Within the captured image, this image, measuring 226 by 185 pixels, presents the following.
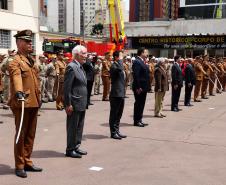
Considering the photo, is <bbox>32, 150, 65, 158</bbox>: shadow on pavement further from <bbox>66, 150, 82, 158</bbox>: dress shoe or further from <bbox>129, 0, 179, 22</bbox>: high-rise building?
<bbox>129, 0, 179, 22</bbox>: high-rise building

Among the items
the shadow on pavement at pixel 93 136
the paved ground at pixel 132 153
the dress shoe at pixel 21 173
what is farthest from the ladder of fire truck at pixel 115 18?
the dress shoe at pixel 21 173

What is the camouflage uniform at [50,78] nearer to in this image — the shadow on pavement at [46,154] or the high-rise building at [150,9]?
the shadow on pavement at [46,154]

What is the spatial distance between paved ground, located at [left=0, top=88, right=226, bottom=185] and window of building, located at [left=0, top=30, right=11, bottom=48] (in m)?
21.4

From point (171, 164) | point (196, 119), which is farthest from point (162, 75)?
point (171, 164)

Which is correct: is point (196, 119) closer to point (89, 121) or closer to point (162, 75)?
point (162, 75)

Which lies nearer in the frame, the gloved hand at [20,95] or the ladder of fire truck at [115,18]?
the gloved hand at [20,95]

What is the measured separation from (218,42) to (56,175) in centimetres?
3423

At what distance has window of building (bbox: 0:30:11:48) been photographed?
3228 centimetres

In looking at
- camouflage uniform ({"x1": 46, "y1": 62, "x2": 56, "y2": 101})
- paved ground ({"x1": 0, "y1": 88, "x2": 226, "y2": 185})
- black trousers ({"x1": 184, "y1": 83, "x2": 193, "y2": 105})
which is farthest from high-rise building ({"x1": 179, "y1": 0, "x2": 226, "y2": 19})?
paved ground ({"x1": 0, "y1": 88, "x2": 226, "y2": 185})

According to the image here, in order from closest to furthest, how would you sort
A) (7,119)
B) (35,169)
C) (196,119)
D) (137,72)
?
(35,169), (137,72), (7,119), (196,119)

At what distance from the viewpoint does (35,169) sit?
6.11 metres

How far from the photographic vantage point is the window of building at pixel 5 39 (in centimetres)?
3228

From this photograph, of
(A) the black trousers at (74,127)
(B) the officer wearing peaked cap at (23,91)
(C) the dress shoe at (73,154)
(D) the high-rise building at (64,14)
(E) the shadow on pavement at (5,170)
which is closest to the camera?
(B) the officer wearing peaked cap at (23,91)

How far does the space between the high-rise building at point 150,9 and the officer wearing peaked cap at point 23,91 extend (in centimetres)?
9211
